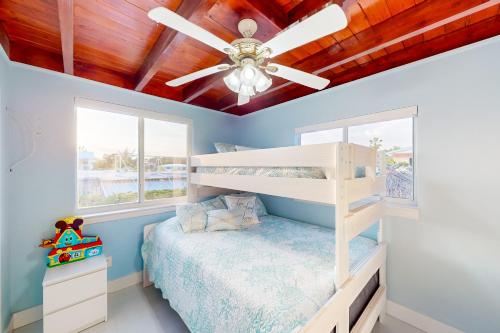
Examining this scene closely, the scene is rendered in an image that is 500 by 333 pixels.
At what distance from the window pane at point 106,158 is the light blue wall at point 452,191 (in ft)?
9.27

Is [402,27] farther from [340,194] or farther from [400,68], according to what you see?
[340,194]

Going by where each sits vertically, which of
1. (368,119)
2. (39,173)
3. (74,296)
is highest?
(368,119)

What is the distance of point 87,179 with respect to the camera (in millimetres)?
2178

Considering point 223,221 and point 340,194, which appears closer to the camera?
point 340,194

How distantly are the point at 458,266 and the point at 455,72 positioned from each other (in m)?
1.58

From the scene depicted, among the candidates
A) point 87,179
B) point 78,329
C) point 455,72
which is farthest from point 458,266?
point 87,179

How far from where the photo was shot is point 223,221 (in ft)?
7.45

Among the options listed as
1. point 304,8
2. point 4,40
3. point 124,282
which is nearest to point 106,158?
point 4,40

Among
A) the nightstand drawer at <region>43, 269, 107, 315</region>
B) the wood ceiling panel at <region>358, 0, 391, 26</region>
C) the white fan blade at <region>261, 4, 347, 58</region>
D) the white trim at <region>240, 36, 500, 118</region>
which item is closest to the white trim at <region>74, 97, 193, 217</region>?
the nightstand drawer at <region>43, 269, 107, 315</region>

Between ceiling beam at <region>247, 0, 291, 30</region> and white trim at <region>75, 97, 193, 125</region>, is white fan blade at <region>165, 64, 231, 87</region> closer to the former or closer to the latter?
ceiling beam at <region>247, 0, 291, 30</region>

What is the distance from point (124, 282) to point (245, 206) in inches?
65.3

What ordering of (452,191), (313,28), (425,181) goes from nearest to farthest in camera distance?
1. (313,28)
2. (452,191)
3. (425,181)

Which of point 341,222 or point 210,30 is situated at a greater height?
point 210,30

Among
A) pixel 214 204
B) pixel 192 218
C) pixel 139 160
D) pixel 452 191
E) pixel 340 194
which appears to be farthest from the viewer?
pixel 214 204
